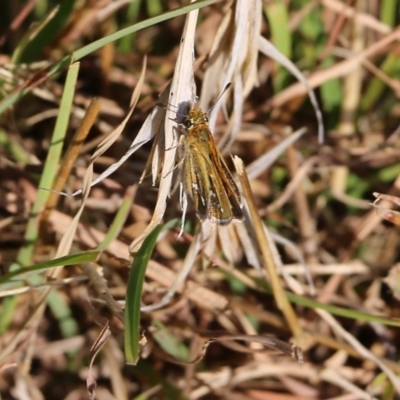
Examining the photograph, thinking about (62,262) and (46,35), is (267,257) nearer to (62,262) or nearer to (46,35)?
(62,262)

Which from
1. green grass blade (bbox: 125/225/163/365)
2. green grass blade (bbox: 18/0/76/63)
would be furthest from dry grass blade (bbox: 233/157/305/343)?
green grass blade (bbox: 18/0/76/63)

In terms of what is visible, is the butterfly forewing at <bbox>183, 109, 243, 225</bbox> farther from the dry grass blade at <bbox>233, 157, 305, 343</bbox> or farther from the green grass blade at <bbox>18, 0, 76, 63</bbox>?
the green grass blade at <bbox>18, 0, 76, 63</bbox>

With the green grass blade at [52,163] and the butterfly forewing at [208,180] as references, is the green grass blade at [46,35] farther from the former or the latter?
the butterfly forewing at [208,180]

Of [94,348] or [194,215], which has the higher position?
[194,215]

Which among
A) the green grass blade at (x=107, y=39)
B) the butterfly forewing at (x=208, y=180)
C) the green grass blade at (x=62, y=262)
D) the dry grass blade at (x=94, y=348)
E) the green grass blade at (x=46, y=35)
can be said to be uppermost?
the green grass blade at (x=46, y=35)

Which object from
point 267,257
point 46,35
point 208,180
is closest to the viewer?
point 208,180

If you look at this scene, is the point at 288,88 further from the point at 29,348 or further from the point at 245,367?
the point at 29,348

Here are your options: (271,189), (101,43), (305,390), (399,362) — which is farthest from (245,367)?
(101,43)

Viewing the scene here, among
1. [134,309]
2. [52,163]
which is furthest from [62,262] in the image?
[52,163]

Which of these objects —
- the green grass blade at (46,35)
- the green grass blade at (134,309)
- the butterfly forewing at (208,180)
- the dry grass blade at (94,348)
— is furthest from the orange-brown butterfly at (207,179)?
the green grass blade at (46,35)

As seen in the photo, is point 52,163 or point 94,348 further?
point 52,163
